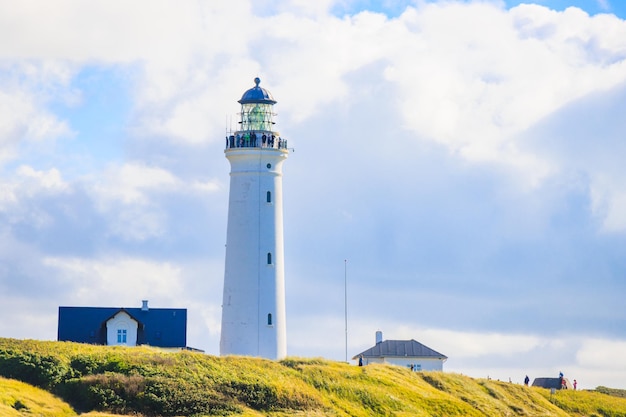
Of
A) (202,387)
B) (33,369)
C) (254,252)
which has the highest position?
(254,252)

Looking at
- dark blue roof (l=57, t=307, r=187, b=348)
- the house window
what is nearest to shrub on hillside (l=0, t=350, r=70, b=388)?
dark blue roof (l=57, t=307, r=187, b=348)

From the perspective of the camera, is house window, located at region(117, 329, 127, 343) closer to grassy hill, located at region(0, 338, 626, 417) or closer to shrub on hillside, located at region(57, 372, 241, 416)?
grassy hill, located at region(0, 338, 626, 417)

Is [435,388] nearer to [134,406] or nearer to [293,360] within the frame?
[293,360]

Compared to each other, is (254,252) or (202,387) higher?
(254,252)

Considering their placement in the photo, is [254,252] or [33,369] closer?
[33,369]

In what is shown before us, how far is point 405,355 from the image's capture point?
320ft

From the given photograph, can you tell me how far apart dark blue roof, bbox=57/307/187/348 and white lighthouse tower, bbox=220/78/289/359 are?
3960mm

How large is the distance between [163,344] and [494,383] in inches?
833

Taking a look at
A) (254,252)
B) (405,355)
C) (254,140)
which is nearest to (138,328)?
(254,252)

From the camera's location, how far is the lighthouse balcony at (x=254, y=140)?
83438mm

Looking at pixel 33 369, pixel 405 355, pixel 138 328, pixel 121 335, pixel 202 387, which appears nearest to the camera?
pixel 33 369

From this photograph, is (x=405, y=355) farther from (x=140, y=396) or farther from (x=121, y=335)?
(x=140, y=396)

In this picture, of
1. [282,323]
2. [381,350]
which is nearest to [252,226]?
[282,323]

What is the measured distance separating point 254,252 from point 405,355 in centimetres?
2018
